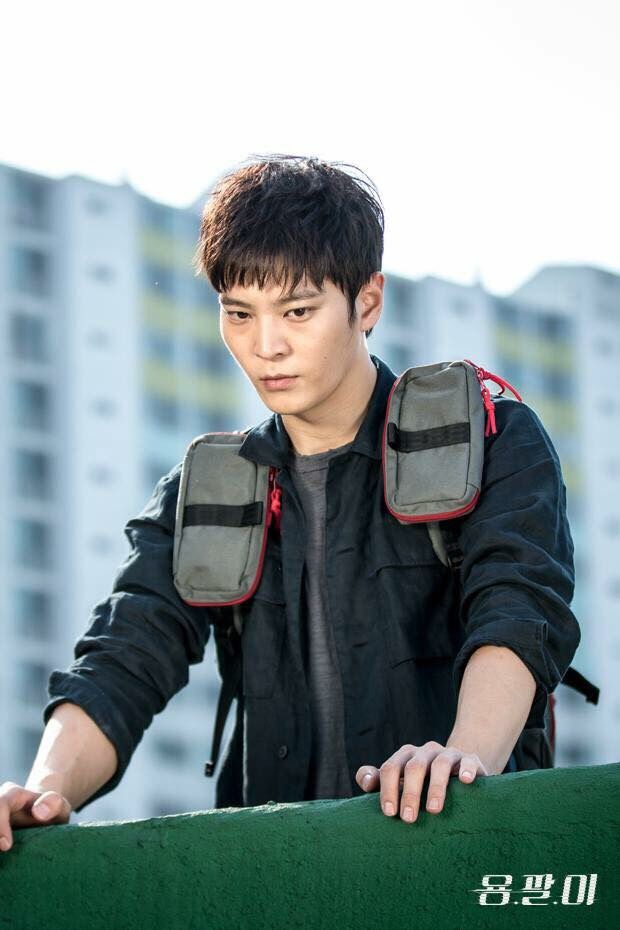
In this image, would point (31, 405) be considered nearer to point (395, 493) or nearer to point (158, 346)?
point (158, 346)

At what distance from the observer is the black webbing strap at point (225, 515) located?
408cm

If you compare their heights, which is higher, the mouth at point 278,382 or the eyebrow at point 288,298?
the eyebrow at point 288,298

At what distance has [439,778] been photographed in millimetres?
2750

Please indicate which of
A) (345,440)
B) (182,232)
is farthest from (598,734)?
(345,440)

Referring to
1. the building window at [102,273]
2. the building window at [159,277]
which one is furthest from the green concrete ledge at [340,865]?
the building window at [159,277]

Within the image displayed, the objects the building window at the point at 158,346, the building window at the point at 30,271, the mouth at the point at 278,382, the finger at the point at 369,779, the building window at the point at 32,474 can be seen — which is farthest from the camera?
the building window at the point at 158,346

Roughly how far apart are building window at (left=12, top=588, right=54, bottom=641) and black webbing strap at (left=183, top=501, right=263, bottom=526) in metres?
55.2

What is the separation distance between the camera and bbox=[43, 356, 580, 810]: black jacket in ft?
12.0

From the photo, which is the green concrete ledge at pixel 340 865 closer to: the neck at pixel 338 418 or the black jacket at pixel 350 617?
the black jacket at pixel 350 617

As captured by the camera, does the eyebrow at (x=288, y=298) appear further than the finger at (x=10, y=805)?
Yes

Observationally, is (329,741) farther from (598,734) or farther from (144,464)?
(598,734)

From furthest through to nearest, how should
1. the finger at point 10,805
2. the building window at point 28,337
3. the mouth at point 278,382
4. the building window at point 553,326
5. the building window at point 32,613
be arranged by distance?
1. the building window at point 553,326
2. the building window at point 28,337
3. the building window at point 32,613
4. the mouth at point 278,382
5. the finger at point 10,805

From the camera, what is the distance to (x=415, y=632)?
12.5 ft

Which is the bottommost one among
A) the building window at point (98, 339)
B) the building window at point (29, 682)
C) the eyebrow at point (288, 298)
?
the building window at point (29, 682)
